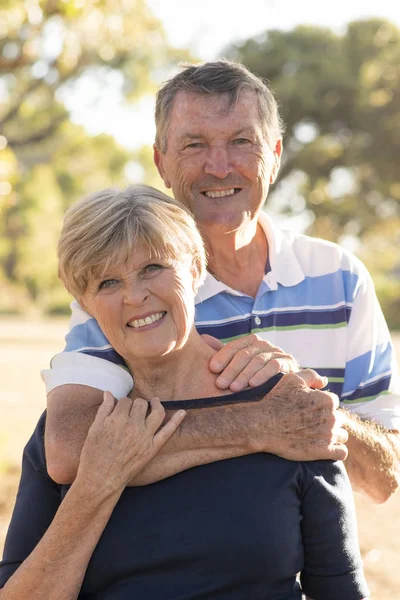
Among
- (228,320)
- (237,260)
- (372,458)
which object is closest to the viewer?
(372,458)

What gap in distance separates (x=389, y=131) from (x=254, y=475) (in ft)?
82.0

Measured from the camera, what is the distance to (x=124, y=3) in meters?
6.52

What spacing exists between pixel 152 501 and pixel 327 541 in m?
0.45

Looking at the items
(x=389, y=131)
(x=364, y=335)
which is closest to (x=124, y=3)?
(x=364, y=335)

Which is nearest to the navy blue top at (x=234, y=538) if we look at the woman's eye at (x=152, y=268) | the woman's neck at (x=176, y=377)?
the woman's neck at (x=176, y=377)

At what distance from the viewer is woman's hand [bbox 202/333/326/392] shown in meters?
2.33

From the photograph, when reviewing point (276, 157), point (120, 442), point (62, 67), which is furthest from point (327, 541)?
point (62, 67)

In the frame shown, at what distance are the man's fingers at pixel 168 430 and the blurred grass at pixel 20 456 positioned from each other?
11.6 ft

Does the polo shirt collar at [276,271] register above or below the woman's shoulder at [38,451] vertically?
above

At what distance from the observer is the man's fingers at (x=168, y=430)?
7.18ft

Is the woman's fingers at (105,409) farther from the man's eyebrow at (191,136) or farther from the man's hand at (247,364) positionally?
the man's eyebrow at (191,136)

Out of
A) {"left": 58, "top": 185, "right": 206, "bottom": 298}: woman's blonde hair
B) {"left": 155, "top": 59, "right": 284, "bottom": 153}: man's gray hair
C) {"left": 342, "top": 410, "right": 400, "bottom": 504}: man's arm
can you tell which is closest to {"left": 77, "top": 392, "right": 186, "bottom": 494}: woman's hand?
{"left": 58, "top": 185, "right": 206, "bottom": 298}: woman's blonde hair

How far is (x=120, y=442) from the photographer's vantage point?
2.17 m

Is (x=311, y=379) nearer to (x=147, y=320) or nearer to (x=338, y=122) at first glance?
(x=147, y=320)
